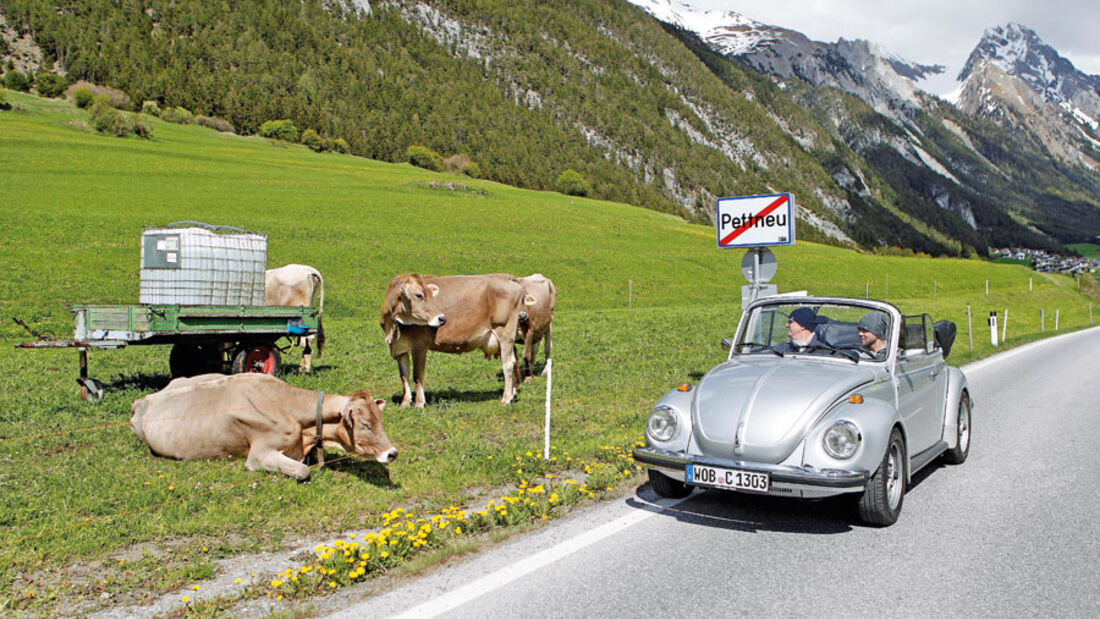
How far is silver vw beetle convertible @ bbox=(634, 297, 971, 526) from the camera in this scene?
229 inches

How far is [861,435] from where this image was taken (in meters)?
5.81

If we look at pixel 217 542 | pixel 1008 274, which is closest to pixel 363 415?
pixel 217 542

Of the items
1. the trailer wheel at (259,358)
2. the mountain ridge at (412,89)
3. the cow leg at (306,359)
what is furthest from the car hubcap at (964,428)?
the mountain ridge at (412,89)

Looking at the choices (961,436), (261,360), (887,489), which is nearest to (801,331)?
(887,489)

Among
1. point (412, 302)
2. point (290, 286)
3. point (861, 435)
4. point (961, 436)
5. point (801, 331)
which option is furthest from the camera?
point (290, 286)

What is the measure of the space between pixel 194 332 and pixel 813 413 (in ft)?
29.1

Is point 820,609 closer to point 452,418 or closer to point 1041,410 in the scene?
point 452,418

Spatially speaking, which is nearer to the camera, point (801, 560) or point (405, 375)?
point (801, 560)

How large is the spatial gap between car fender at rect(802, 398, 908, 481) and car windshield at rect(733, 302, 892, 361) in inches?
42.8

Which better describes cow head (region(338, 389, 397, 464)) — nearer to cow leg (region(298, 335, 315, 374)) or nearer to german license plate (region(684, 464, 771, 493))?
german license plate (region(684, 464, 771, 493))

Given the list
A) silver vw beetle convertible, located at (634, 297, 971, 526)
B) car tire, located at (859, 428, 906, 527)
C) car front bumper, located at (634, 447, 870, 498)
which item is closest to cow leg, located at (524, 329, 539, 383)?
silver vw beetle convertible, located at (634, 297, 971, 526)

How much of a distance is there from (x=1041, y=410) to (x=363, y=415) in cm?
1104

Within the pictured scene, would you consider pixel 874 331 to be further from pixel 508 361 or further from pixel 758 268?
pixel 508 361

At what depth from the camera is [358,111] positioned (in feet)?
459
